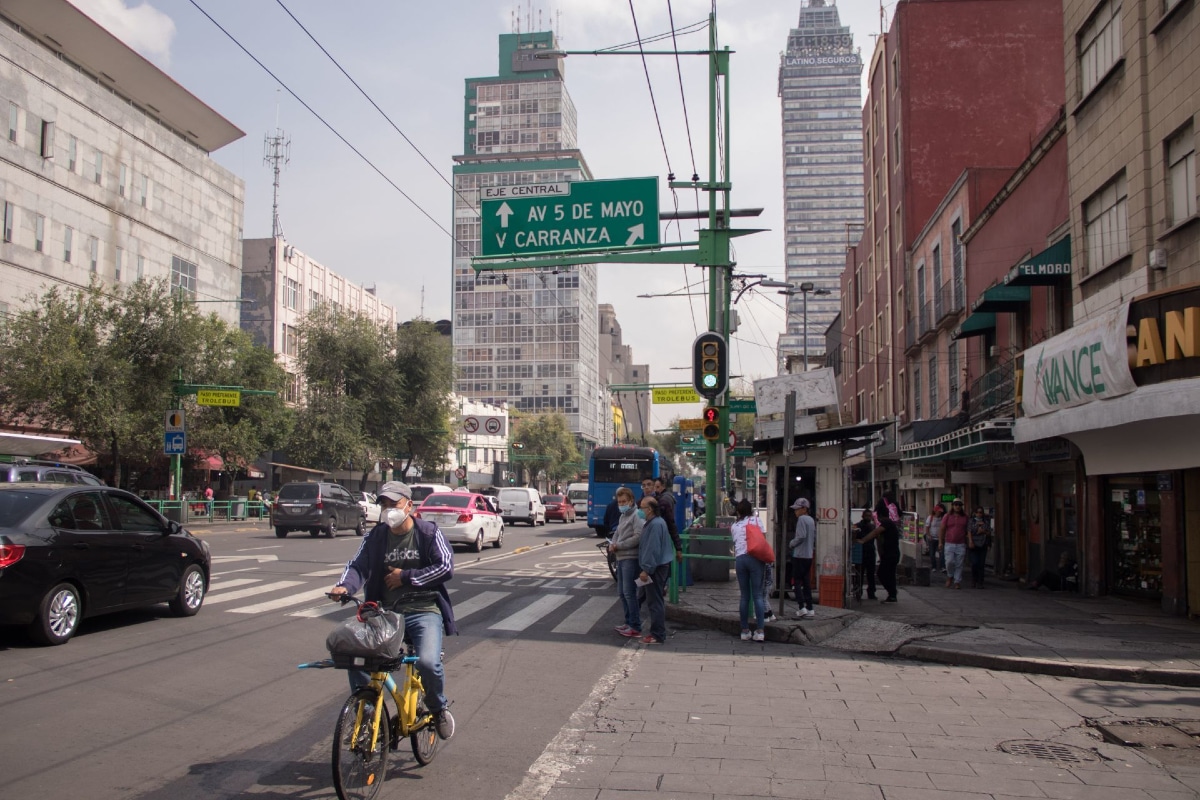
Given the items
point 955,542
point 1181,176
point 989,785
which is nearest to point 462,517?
point 955,542

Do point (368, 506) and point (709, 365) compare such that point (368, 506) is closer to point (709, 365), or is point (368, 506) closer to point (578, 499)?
point (578, 499)

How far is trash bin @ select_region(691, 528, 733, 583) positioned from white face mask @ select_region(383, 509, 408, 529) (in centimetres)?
1087

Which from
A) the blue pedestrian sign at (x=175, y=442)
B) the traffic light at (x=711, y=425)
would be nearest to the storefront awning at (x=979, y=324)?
the traffic light at (x=711, y=425)

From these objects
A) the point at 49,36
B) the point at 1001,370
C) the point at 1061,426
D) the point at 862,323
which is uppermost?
the point at 49,36

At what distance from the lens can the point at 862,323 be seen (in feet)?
148

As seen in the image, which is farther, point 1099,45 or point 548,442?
point 548,442

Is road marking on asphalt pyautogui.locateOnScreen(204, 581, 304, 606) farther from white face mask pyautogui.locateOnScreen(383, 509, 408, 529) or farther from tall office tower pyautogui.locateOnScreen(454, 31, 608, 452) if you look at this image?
tall office tower pyautogui.locateOnScreen(454, 31, 608, 452)

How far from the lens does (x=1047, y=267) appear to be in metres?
17.7

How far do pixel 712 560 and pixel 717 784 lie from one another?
36.1ft

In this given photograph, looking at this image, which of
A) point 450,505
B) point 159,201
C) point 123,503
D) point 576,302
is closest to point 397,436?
point 159,201

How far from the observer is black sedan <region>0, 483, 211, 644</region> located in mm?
9031

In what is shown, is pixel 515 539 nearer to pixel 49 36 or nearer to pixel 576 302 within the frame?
pixel 49 36

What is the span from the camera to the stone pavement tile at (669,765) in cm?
603

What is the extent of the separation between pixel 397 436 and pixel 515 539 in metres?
23.0
